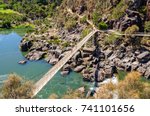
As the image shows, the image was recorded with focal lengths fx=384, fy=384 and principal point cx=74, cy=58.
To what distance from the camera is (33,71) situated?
4250 cm

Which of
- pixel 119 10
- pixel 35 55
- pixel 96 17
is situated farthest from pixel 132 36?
pixel 35 55

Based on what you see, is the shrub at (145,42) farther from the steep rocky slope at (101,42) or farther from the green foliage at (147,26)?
the green foliage at (147,26)

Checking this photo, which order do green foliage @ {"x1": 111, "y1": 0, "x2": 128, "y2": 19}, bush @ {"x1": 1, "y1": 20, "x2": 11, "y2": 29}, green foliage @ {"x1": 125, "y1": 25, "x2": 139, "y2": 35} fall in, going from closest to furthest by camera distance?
green foliage @ {"x1": 125, "y1": 25, "x2": 139, "y2": 35} → green foliage @ {"x1": 111, "y1": 0, "x2": 128, "y2": 19} → bush @ {"x1": 1, "y1": 20, "x2": 11, "y2": 29}

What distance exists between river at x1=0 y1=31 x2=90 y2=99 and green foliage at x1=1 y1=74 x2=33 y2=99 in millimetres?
10609

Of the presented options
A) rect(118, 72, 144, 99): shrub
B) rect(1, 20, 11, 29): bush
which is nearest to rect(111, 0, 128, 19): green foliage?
rect(118, 72, 144, 99): shrub

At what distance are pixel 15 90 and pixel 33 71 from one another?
893 inches

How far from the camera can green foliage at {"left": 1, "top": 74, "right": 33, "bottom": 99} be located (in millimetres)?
19562

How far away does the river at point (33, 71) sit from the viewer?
117 feet

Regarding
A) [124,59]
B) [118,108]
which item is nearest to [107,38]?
[124,59]

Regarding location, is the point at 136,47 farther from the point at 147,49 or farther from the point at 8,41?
the point at 8,41

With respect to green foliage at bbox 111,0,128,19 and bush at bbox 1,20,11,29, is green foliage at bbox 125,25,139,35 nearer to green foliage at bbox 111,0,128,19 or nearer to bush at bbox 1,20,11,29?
green foliage at bbox 111,0,128,19

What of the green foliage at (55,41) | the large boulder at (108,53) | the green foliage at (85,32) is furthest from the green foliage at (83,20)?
the large boulder at (108,53)

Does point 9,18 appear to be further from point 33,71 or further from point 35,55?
point 33,71

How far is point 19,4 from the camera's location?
9600cm
